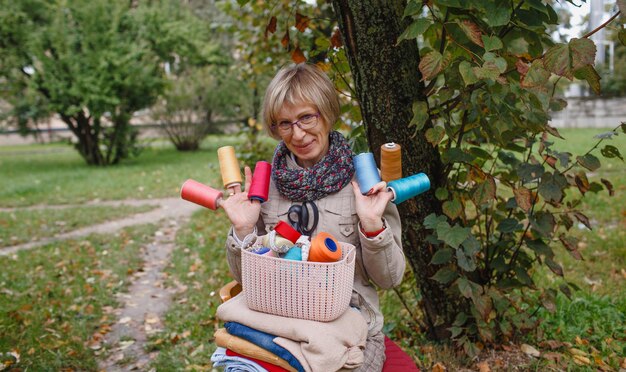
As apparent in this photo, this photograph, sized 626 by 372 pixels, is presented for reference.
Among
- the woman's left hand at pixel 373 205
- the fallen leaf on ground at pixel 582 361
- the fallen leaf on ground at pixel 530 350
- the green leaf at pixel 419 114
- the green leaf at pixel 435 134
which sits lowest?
the fallen leaf on ground at pixel 582 361

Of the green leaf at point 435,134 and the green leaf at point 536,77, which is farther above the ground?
the green leaf at point 536,77

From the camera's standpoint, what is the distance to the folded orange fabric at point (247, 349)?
1830 mm

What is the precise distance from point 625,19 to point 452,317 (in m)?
1.81

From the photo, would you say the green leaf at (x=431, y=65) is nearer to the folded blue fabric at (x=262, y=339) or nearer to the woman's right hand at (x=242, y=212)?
the woman's right hand at (x=242, y=212)

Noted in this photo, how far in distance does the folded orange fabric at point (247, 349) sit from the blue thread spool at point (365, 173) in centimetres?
64

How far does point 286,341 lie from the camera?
5.98 ft

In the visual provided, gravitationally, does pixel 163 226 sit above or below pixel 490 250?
below

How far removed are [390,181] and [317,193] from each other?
28cm

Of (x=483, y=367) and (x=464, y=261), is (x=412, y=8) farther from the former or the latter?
(x=483, y=367)

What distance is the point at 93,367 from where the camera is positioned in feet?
12.3

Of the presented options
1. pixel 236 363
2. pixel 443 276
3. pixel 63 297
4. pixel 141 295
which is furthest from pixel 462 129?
pixel 63 297

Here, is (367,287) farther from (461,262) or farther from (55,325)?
(55,325)

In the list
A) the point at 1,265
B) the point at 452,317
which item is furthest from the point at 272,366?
the point at 1,265

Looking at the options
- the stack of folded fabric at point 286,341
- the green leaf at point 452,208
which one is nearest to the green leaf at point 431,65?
the green leaf at point 452,208
